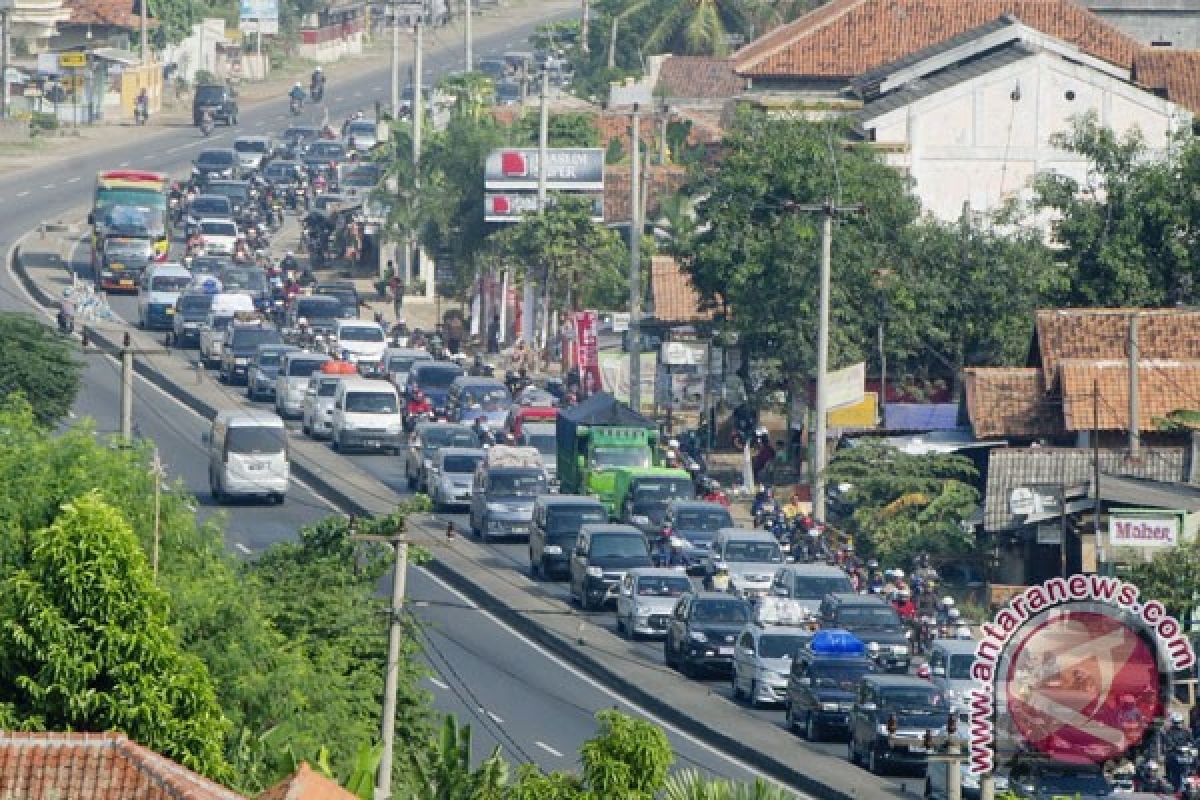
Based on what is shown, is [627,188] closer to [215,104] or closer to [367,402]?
[367,402]

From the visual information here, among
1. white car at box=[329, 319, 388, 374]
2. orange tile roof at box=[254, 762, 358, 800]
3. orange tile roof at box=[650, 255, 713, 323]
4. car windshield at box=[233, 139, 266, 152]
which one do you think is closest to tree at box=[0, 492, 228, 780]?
orange tile roof at box=[254, 762, 358, 800]

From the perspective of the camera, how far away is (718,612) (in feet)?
173

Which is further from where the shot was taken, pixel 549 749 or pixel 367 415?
pixel 367 415

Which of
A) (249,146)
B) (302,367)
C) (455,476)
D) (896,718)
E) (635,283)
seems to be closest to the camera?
(896,718)

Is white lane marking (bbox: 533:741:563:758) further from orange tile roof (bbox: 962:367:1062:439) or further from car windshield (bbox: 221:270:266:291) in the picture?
car windshield (bbox: 221:270:266:291)

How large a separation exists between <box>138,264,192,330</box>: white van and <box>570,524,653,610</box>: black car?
31397 millimetres

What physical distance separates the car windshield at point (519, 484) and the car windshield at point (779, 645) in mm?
14537

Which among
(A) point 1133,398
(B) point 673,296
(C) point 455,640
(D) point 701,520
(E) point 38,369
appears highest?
(B) point 673,296

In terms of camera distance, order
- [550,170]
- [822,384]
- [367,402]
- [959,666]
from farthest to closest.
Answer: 1. [550,170]
2. [367,402]
3. [822,384]
4. [959,666]

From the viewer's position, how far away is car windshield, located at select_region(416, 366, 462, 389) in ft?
251

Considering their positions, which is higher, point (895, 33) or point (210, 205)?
point (895, 33)

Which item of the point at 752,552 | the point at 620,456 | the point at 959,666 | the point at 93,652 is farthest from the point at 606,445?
the point at 93,652

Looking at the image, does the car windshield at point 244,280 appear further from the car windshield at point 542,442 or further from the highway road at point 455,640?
the car windshield at point 542,442

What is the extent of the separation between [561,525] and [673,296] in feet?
67.3
